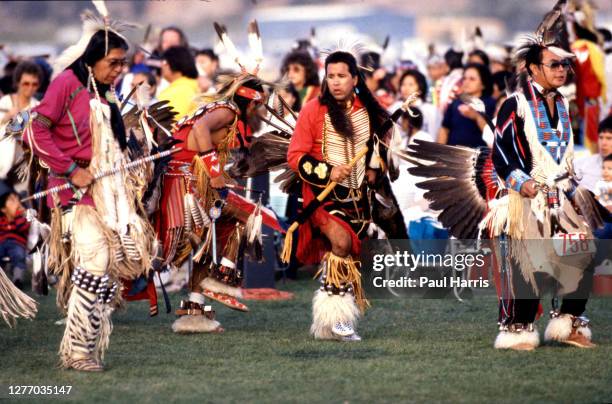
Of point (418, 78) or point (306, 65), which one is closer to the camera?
point (306, 65)

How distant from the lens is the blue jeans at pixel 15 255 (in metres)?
9.11

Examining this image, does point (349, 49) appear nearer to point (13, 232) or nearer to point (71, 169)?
point (71, 169)

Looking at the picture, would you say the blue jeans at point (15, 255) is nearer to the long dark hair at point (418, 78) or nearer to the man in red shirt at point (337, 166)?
the man in red shirt at point (337, 166)

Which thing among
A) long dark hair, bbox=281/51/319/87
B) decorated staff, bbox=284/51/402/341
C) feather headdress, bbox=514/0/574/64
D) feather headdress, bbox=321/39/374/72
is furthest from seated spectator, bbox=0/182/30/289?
feather headdress, bbox=514/0/574/64

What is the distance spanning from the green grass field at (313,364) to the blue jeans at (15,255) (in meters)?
1.54

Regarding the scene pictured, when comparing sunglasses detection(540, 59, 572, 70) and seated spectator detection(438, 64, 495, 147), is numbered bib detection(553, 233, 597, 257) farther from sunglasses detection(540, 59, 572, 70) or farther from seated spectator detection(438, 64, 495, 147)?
seated spectator detection(438, 64, 495, 147)

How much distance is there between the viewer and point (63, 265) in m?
5.73

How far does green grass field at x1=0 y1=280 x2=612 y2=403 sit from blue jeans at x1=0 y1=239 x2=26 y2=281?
1.54 m

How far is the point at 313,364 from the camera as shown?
575 cm

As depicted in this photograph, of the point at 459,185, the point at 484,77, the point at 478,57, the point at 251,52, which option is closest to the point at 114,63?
the point at 251,52

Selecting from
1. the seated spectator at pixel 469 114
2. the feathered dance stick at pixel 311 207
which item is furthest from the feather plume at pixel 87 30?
the seated spectator at pixel 469 114

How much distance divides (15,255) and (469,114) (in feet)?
12.5

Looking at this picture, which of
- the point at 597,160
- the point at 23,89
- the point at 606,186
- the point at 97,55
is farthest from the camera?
the point at 23,89

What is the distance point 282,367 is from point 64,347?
1.05 m
